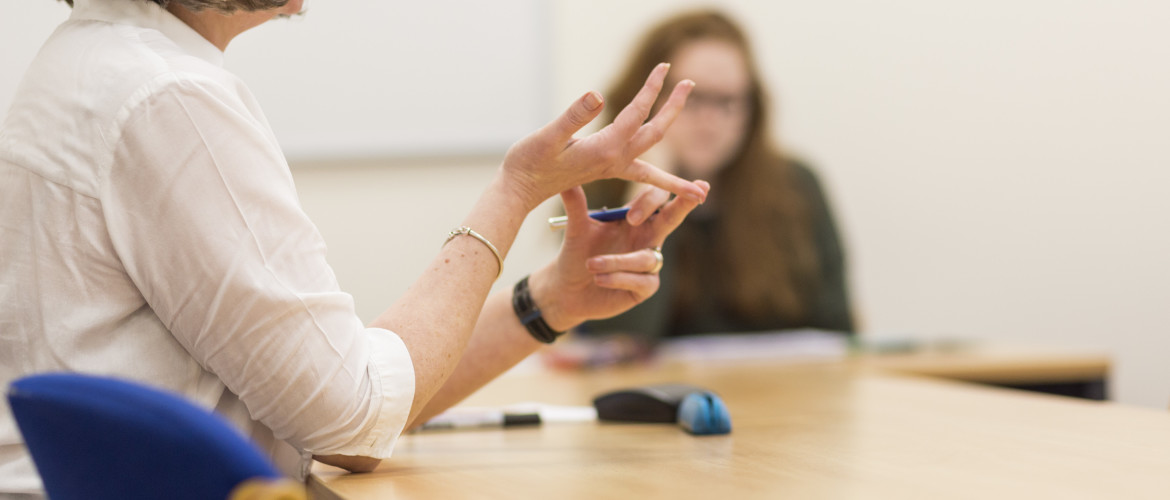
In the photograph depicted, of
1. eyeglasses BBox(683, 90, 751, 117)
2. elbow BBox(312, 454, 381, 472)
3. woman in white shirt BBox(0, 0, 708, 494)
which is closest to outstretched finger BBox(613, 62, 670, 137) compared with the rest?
woman in white shirt BBox(0, 0, 708, 494)

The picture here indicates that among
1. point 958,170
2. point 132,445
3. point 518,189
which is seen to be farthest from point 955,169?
point 132,445

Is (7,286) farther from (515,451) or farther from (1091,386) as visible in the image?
(1091,386)

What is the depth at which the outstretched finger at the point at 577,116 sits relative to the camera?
3.16 ft

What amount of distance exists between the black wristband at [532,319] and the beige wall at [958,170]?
5.58ft

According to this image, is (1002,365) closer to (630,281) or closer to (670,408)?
→ (670,408)

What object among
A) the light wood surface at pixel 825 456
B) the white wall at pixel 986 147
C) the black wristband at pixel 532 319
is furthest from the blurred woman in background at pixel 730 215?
the black wristband at pixel 532 319

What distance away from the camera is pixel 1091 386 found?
2178 mm

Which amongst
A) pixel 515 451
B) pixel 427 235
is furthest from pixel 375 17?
pixel 515 451

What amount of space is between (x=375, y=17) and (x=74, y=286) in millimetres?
2275

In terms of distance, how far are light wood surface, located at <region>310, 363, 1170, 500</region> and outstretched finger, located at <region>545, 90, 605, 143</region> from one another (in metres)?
0.31

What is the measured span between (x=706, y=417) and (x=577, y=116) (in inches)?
14.9

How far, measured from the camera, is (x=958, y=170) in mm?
3400

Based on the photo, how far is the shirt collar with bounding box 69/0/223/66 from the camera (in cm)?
91

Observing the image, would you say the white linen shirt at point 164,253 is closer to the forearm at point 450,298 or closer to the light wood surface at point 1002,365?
the forearm at point 450,298
